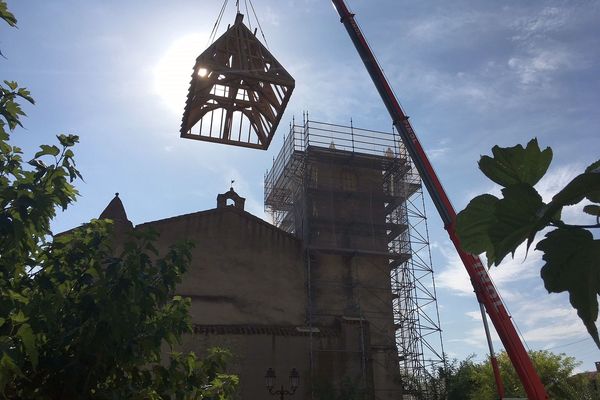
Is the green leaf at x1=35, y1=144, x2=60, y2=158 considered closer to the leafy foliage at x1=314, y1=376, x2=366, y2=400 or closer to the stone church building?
the stone church building

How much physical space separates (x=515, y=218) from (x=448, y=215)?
13016 millimetres

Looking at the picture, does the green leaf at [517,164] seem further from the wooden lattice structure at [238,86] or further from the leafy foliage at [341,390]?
the leafy foliage at [341,390]

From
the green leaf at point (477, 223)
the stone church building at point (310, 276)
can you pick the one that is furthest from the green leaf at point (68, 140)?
the stone church building at point (310, 276)

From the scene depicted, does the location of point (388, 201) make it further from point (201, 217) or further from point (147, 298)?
point (147, 298)

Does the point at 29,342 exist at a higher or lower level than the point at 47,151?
lower

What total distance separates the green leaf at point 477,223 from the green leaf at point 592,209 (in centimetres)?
15

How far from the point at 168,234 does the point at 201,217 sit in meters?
1.49

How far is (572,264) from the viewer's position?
2.41 feet

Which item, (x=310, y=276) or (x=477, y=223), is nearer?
(x=477, y=223)

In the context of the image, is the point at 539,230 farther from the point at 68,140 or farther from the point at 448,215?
the point at 448,215

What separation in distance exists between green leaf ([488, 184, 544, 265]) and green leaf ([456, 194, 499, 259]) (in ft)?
0.19

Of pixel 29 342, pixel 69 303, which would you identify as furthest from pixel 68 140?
pixel 29 342

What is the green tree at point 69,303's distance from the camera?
3.62m

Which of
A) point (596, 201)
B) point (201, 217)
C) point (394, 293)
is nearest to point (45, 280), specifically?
point (596, 201)
